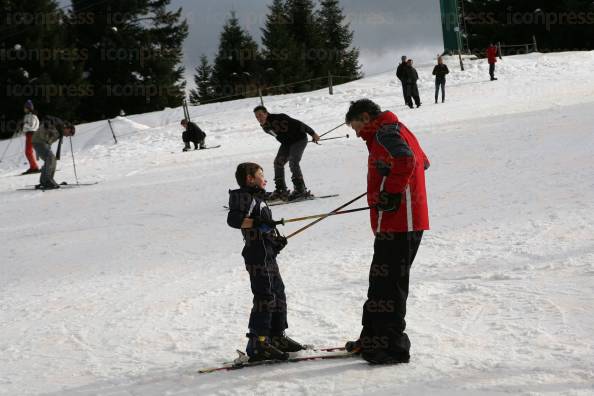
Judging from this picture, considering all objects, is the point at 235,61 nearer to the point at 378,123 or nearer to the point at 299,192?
the point at 299,192

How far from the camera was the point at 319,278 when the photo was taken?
Answer: 6590 mm

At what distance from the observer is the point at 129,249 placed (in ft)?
29.1

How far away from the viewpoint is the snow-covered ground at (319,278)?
4258 millimetres

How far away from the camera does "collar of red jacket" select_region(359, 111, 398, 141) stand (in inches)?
167

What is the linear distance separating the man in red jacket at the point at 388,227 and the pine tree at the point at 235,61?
136 feet

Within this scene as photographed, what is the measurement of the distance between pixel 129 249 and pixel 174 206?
2.68 m

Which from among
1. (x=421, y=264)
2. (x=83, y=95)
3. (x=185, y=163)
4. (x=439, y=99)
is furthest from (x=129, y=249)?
(x=83, y=95)

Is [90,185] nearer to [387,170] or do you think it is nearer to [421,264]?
[421,264]

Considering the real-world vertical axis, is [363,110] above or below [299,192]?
above

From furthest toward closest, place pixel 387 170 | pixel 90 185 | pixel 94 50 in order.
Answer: pixel 94 50
pixel 90 185
pixel 387 170

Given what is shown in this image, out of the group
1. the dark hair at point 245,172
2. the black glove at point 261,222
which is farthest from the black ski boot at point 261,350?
the dark hair at point 245,172

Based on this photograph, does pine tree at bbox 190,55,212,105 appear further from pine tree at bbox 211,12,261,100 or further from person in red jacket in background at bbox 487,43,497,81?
person in red jacket in background at bbox 487,43,497,81

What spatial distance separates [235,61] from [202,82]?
8.93 m

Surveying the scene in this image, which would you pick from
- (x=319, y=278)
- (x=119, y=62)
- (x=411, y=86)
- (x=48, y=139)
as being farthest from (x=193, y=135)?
(x=119, y=62)
